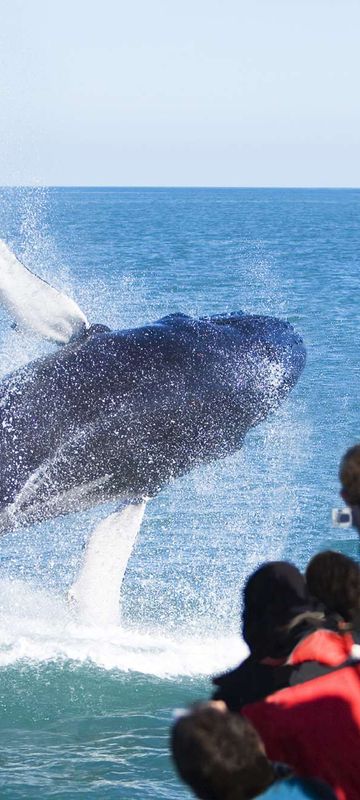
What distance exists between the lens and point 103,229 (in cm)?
10975

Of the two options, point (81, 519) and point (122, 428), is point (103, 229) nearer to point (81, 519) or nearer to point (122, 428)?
point (81, 519)

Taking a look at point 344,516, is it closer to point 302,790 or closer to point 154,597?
point 302,790

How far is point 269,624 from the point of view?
560 centimetres

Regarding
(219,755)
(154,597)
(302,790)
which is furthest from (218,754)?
(154,597)

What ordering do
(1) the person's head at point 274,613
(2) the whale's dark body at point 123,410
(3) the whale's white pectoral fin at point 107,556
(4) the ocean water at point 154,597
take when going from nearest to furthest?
(1) the person's head at point 274,613, (4) the ocean water at point 154,597, (2) the whale's dark body at point 123,410, (3) the whale's white pectoral fin at point 107,556

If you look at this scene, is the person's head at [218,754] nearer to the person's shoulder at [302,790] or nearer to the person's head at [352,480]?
the person's shoulder at [302,790]

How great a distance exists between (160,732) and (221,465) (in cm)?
1014

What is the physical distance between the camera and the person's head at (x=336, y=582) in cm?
555

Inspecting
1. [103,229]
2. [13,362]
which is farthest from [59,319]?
[103,229]

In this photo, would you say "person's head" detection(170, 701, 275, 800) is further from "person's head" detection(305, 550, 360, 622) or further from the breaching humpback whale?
the breaching humpback whale

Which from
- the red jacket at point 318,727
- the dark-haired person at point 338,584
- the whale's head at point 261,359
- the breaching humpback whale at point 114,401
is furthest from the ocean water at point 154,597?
the red jacket at point 318,727

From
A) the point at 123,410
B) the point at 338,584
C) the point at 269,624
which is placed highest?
the point at 338,584

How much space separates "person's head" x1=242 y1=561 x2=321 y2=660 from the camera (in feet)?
18.3

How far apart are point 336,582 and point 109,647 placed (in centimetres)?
735
